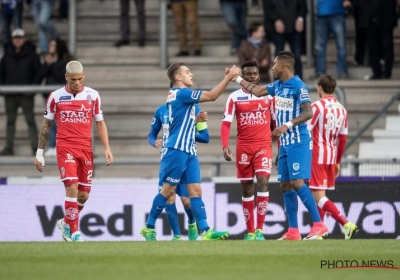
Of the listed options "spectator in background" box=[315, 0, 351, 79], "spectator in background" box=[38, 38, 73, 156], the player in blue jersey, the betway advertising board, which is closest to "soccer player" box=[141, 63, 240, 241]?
the player in blue jersey

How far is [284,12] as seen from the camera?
20.8 m

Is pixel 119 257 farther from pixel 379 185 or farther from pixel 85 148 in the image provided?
pixel 379 185

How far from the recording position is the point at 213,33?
23047mm

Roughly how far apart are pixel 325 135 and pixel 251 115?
1045 mm

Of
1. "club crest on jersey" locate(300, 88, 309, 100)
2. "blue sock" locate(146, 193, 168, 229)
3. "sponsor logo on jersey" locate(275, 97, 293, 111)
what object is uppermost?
"club crest on jersey" locate(300, 88, 309, 100)

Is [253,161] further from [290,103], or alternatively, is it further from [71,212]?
[71,212]

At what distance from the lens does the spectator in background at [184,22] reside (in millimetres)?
21844

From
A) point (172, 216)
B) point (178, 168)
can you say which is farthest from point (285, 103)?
point (172, 216)

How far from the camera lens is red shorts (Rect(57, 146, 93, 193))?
50.3 ft

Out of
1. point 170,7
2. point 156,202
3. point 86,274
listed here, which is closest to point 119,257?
point 86,274

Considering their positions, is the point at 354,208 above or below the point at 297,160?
below

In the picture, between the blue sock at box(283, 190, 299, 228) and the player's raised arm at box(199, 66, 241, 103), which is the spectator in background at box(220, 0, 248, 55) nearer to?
the blue sock at box(283, 190, 299, 228)

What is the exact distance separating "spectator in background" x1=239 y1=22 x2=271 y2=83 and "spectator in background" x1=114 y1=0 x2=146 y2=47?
219 cm

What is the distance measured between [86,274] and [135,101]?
377 inches
